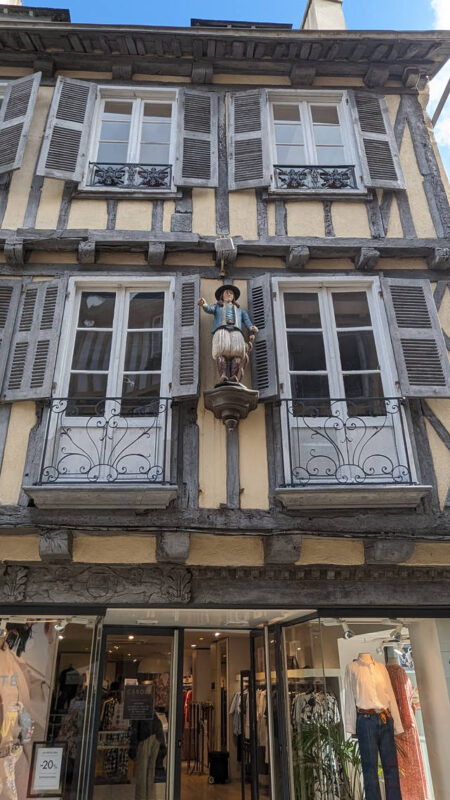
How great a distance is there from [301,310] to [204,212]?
1658 millimetres

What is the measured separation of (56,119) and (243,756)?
27.9 ft

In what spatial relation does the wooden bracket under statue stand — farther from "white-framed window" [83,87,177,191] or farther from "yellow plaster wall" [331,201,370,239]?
"white-framed window" [83,87,177,191]

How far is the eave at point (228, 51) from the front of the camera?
741 centimetres

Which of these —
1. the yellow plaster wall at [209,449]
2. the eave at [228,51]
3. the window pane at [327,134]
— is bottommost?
the yellow plaster wall at [209,449]

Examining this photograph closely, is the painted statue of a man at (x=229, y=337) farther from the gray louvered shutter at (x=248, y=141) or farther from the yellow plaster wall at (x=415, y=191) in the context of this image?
the yellow plaster wall at (x=415, y=191)

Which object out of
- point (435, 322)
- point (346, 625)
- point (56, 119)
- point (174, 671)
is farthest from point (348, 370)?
point (56, 119)

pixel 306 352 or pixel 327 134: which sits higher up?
pixel 327 134

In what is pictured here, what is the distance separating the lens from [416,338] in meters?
5.96

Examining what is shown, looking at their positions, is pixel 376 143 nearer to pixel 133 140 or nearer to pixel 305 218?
pixel 305 218

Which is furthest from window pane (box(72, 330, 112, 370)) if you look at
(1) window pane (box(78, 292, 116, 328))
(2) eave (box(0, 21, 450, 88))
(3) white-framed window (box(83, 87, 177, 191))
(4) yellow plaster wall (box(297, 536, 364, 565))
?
(2) eave (box(0, 21, 450, 88))

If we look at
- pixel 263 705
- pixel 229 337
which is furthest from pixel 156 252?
pixel 263 705

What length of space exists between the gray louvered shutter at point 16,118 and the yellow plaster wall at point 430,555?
6.03 meters

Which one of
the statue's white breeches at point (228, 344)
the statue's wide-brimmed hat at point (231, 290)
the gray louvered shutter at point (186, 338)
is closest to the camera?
the statue's white breeches at point (228, 344)

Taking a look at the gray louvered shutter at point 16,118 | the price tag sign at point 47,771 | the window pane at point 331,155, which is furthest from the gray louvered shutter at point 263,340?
the price tag sign at point 47,771
